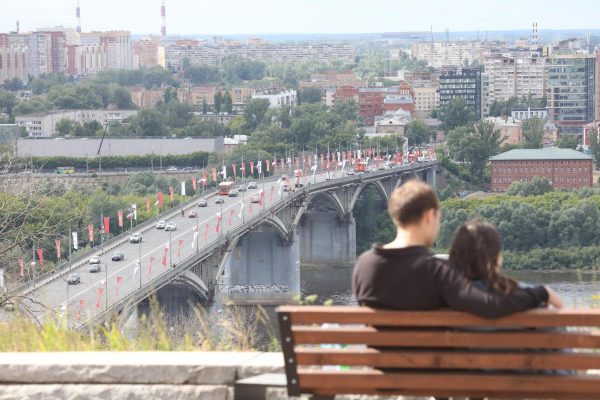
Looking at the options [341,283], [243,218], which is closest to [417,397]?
[243,218]

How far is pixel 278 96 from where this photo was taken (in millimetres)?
120062

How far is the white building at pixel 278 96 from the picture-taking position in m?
118

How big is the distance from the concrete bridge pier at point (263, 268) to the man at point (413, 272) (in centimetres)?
3999

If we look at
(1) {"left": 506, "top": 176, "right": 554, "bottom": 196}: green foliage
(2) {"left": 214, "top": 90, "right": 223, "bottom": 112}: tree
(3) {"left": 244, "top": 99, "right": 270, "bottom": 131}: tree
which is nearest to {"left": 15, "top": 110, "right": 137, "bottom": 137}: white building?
(2) {"left": 214, "top": 90, "right": 223, "bottom": 112}: tree

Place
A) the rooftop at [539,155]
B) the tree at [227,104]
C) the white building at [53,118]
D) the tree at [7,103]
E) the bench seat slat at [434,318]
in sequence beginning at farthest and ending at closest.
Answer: the tree at [7,103] → the tree at [227,104] → the white building at [53,118] → the rooftop at [539,155] → the bench seat slat at [434,318]

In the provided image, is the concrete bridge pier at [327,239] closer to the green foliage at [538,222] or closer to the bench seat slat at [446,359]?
the green foliage at [538,222]

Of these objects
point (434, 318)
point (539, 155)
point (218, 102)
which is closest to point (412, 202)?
point (434, 318)

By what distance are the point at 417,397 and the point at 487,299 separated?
60cm

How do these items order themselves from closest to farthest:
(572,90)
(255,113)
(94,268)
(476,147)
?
(94,268) < (476,147) < (255,113) < (572,90)

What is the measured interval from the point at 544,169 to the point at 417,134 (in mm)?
23782

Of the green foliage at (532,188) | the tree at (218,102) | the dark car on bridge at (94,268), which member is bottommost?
the green foliage at (532,188)

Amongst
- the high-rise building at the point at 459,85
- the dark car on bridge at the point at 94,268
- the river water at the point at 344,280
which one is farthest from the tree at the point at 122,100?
the dark car on bridge at the point at 94,268

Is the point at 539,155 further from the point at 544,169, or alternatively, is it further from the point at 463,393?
the point at 463,393

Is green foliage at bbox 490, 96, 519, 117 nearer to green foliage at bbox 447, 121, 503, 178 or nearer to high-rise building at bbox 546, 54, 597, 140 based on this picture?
high-rise building at bbox 546, 54, 597, 140
